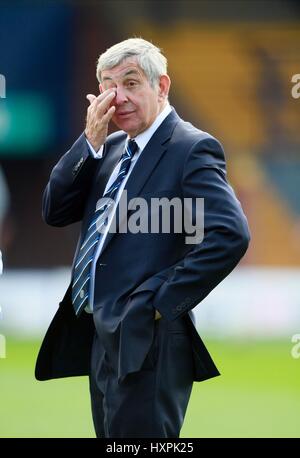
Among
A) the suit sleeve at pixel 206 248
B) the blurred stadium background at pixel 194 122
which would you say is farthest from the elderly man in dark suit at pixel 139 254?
the blurred stadium background at pixel 194 122

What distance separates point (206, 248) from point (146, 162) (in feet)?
1.22

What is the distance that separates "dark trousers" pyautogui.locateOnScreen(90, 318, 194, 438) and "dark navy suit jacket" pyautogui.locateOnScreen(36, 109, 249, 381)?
0.05 metres

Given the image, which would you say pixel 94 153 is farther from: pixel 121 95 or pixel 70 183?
pixel 121 95

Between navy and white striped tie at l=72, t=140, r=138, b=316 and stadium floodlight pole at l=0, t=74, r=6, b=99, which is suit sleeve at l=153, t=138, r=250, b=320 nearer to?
navy and white striped tie at l=72, t=140, r=138, b=316

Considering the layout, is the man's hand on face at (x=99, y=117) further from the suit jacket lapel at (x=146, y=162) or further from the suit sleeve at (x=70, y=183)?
the suit jacket lapel at (x=146, y=162)

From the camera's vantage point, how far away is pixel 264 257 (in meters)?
10.0

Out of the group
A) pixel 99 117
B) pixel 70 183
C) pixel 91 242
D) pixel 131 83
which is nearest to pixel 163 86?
pixel 131 83

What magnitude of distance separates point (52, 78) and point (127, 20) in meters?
0.97

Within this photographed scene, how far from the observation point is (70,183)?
126 inches

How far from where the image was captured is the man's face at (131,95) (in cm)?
308

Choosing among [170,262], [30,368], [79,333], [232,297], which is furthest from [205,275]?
[232,297]

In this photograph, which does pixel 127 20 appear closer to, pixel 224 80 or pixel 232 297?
Answer: pixel 224 80

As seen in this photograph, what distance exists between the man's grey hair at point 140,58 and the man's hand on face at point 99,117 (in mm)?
92

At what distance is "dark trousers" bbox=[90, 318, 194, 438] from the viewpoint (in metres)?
2.96
